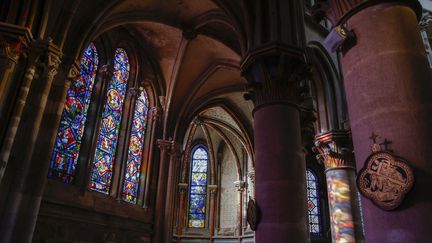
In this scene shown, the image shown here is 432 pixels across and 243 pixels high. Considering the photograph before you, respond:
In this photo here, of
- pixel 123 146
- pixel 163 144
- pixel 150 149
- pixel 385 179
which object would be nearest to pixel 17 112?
pixel 123 146

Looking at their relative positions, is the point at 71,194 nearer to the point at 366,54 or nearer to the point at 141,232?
the point at 141,232

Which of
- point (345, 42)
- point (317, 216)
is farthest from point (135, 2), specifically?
point (317, 216)

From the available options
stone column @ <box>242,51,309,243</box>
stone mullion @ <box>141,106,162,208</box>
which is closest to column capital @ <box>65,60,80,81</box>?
stone column @ <box>242,51,309,243</box>

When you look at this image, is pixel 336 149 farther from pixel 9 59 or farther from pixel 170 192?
pixel 9 59

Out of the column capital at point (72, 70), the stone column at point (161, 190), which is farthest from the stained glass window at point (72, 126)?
the stone column at point (161, 190)

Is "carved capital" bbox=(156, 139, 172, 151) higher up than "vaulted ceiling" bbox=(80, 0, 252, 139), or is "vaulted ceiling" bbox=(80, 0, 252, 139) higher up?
"vaulted ceiling" bbox=(80, 0, 252, 139)

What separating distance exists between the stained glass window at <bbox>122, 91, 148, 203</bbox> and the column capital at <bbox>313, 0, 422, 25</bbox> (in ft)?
27.1

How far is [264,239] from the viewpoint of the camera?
5.27m

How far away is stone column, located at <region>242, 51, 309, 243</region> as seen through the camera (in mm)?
5320

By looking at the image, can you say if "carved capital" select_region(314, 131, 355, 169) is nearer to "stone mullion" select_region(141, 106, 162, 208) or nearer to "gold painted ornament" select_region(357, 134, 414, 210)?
"stone mullion" select_region(141, 106, 162, 208)

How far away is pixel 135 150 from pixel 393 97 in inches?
375

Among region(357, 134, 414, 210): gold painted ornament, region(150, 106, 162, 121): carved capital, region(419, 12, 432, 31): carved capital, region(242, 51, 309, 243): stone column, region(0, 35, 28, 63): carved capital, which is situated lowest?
region(357, 134, 414, 210): gold painted ornament

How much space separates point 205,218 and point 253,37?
44.1 feet

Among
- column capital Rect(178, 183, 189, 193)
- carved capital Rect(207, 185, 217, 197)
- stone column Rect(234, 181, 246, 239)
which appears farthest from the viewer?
carved capital Rect(207, 185, 217, 197)
